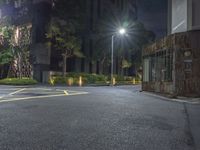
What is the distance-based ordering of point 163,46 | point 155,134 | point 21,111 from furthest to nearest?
1. point 163,46
2. point 21,111
3. point 155,134

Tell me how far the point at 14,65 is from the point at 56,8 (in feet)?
33.6

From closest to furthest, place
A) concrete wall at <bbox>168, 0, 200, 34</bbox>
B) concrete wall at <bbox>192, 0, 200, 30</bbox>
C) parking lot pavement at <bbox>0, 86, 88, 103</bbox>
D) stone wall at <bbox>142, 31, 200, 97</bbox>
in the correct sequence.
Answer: parking lot pavement at <bbox>0, 86, 88, 103</bbox>
stone wall at <bbox>142, 31, 200, 97</bbox>
concrete wall at <bbox>192, 0, 200, 30</bbox>
concrete wall at <bbox>168, 0, 200, 34</bbox>

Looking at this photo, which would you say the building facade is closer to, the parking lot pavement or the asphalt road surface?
the parking lot pavement

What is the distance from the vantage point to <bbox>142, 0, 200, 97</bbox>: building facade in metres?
19.6

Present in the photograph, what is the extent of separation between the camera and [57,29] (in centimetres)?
4534

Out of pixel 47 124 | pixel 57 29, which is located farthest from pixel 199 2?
pixel 57 29

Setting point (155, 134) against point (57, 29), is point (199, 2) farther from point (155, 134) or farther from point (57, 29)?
point (57, 29)

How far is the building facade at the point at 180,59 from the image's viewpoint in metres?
19.6

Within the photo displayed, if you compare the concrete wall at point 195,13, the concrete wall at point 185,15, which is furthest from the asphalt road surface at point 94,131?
the concrete wall at point 185,15

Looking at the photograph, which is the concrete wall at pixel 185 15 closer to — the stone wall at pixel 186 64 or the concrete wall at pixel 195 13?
the concrete wall at pixel 195 13

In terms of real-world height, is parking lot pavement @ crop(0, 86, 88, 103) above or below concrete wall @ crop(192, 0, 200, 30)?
below

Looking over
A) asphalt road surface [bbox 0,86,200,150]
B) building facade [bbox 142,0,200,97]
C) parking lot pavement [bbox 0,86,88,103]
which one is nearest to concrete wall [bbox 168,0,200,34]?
building facade [bbox 142,0,200,97]

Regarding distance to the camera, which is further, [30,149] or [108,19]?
[108,19]

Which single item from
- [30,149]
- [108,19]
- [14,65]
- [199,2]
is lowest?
[30,149]
